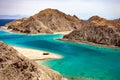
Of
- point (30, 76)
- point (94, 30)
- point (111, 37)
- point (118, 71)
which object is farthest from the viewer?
point (94, 30)

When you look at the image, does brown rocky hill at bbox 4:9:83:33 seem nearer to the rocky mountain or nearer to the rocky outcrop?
the rocky mountain

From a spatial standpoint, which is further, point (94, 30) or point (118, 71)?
point (94, 30)

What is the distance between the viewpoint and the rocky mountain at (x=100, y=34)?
92375 millimetres

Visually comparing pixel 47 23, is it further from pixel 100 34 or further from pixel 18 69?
pixel 18 69

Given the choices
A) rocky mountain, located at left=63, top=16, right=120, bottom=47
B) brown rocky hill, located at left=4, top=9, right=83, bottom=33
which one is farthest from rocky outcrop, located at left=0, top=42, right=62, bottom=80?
brown rocky hill, located at left=4, top=9, right=83, bottom=33

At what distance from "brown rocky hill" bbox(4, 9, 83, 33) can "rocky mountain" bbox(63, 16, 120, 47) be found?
40.5 m

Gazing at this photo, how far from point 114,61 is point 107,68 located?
9.68 meters

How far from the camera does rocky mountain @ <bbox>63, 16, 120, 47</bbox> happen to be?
303 ft

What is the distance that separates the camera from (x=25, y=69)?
28.9 m

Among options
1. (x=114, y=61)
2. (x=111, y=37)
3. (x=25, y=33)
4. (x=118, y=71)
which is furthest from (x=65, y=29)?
(x=118, y=71)

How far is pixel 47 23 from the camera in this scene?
542 ft

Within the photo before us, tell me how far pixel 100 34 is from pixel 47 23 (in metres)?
72.4

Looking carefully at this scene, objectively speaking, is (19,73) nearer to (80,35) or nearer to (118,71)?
(118,71)

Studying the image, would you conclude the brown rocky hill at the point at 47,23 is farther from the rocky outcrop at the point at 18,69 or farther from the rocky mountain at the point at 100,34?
the rocky outcrop at the point at 18,69
